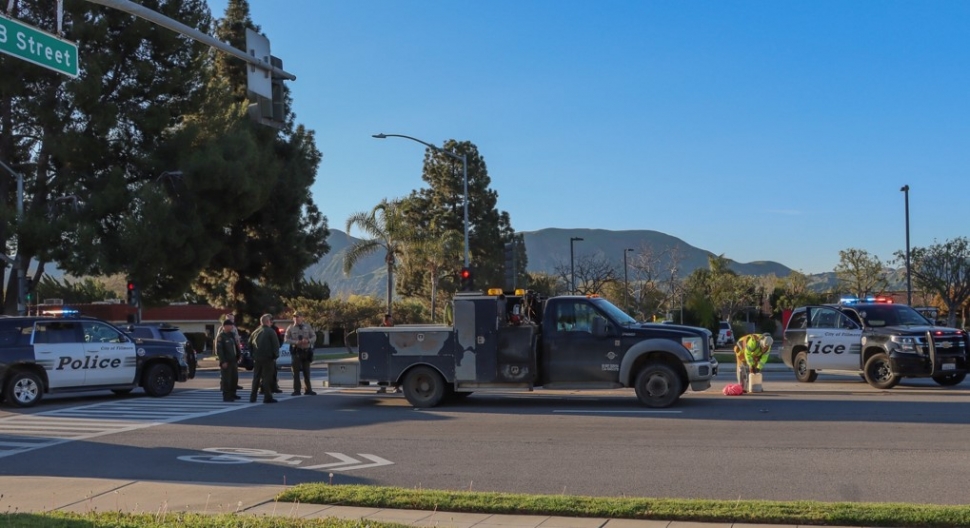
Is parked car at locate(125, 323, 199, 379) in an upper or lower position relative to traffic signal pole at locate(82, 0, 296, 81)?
lower

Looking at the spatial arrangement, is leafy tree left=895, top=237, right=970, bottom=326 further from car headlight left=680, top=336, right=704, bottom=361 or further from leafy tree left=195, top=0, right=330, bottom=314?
car headlight left=680, top=336, right=704, bottom=361

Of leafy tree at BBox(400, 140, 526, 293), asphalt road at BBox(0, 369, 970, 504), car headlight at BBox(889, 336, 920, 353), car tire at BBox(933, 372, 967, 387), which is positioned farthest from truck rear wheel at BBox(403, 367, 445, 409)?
leafy tree at BBox(400, 140, 526, 293)

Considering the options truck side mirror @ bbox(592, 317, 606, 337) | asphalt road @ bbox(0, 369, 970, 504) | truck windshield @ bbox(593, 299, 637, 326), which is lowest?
asphalt road @ bbox(0, 369, 970, 504)

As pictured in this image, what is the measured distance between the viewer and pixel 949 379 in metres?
20.8

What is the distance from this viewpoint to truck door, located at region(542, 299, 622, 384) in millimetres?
17234

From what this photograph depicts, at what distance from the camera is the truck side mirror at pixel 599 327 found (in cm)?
1728

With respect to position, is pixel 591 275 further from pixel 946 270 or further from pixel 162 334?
pixel 162 334

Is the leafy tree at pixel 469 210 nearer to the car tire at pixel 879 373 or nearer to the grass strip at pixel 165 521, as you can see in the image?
the car tire at pixel 879 373

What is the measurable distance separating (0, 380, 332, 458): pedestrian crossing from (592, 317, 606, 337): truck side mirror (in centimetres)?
695

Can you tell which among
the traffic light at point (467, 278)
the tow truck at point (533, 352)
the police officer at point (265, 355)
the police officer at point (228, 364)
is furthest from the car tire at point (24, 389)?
the traffic light at point (467, 278)

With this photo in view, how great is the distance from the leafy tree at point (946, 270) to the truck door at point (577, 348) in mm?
47013

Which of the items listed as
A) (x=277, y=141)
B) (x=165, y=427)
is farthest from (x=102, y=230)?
(x=165, y=427)

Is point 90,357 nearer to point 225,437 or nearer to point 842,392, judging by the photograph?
point 225,437

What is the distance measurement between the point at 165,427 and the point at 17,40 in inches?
263
